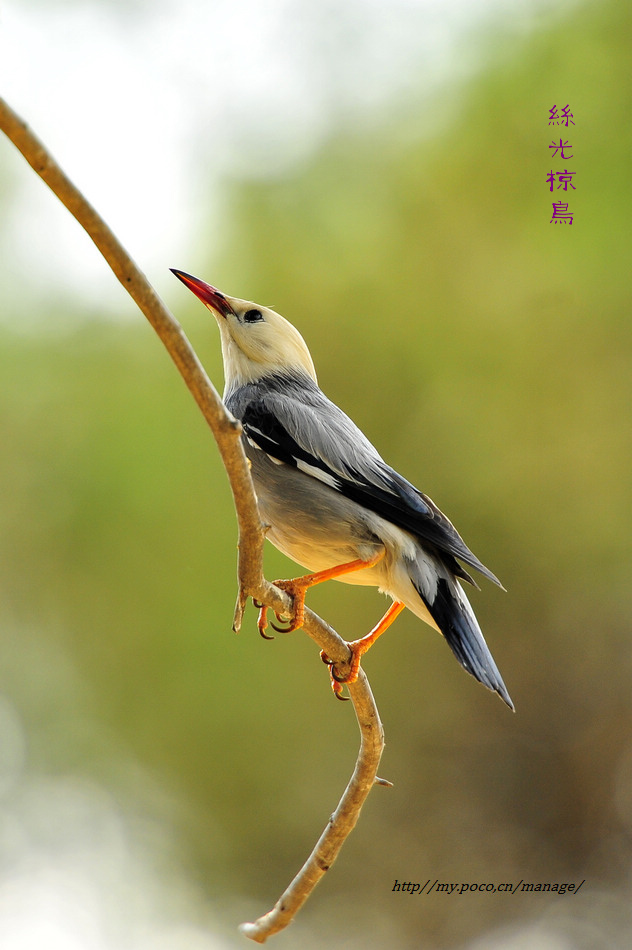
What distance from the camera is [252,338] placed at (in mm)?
2482

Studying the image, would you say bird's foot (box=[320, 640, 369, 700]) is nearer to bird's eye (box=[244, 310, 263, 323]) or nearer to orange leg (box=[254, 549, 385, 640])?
orange leg (box=[254, 549, 385, 640])

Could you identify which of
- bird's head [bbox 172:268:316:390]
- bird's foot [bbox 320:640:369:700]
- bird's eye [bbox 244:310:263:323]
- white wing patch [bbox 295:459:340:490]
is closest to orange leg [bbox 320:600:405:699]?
bird's foot [bbox 320:640:369:700]

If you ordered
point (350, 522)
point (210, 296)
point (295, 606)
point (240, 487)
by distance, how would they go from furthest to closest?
point (210, 296) < point (350, 522) < point (295, 606) < point (240, 487)

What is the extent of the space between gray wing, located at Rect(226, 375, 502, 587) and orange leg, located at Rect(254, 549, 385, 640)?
13 centimetres

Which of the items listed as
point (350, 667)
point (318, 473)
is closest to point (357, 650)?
point (350, 667)

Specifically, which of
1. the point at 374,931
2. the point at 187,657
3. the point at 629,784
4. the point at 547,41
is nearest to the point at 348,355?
the point at 187,657

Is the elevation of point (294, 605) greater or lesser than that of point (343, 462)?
lesser

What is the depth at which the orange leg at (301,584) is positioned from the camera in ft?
6.27

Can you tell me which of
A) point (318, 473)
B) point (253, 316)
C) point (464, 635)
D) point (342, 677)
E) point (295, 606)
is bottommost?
point (342, 677)

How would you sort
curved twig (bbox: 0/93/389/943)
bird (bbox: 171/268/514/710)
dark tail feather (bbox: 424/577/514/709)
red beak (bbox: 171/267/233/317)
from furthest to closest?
red beak (bbox: 171/267/233/317) < bird (bbox: 171/268/514/710) < dark tail feather (bbox: 424/577/514/709) < curved twig (bbox: 0/93/389/943)

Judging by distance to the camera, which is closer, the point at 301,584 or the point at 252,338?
the point at 301,584

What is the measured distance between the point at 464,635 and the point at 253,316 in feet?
3.71

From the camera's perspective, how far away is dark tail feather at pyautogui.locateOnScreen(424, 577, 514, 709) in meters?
1.81

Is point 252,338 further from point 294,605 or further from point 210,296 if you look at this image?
point 294,605
